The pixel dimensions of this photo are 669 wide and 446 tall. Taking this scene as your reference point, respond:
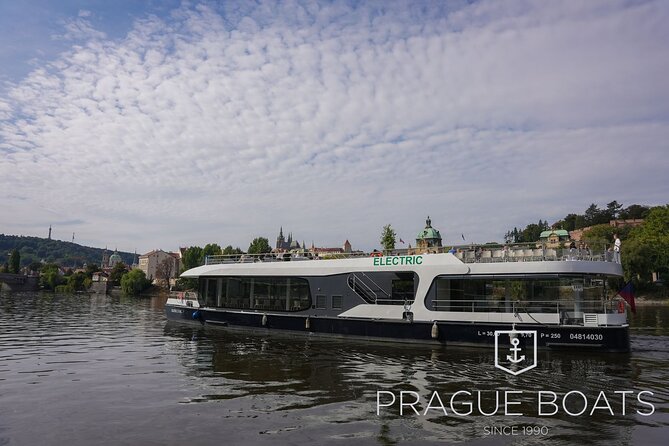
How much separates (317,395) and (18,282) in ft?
475

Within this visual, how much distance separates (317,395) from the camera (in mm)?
13695

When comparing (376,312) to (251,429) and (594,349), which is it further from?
(251,429)

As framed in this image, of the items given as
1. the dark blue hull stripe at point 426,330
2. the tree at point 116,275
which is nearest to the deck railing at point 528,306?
the dark blue hull stripe at point 426,330

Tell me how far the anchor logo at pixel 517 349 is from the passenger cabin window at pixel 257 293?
10523 mm

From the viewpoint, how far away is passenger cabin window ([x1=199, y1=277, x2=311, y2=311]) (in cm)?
2659

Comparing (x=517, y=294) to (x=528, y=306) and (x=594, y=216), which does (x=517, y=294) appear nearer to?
(x=528, y=306)

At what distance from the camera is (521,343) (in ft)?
67.3

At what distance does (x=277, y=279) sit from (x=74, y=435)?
17413 millimetres

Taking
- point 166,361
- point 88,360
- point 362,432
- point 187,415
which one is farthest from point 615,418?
point 88,360

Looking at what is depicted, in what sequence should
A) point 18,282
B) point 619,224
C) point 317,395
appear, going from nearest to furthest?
point 317,395 → point 619,224 → point 18,282

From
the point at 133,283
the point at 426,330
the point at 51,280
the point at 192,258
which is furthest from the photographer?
the point at 51,280

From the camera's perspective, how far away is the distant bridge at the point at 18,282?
416ft

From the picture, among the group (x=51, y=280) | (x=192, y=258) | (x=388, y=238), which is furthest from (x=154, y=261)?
(x=388, y=238)

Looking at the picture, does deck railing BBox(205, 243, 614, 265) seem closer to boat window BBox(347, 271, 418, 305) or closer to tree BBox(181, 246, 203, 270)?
boat window BBox(347, 271, 418, 305)
